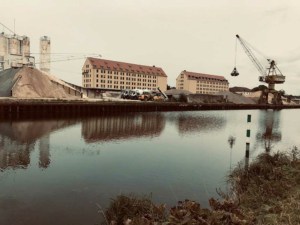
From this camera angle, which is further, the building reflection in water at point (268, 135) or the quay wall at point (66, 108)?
the quay wall at point (66, 108)

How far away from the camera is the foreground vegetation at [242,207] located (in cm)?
531

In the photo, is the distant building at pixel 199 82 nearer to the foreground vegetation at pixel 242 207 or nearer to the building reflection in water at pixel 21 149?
the building reflection in water at pixel 21 149

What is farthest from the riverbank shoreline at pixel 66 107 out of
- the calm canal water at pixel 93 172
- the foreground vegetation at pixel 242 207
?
the foreground vegetation at pixel 242 207

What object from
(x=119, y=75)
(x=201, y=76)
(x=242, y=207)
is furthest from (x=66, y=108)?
(x=201, y=76)

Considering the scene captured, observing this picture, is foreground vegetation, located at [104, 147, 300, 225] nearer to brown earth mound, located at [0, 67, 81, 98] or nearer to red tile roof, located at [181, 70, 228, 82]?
brown earth mound, located at [0, 67, 81, 98]

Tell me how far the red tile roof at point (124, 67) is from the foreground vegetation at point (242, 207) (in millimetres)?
123156

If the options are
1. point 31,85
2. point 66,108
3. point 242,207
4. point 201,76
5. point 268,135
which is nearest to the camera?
point 242,207

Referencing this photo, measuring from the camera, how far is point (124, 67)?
140500 millimetres

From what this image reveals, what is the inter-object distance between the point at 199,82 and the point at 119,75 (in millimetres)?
52532

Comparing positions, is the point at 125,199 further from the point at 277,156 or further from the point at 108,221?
the point at 277,156

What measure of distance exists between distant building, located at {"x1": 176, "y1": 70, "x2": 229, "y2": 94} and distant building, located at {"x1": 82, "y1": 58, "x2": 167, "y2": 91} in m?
14.2

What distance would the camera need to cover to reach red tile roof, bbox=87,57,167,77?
131m

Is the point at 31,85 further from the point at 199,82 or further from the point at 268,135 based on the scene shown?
the point at 199,82

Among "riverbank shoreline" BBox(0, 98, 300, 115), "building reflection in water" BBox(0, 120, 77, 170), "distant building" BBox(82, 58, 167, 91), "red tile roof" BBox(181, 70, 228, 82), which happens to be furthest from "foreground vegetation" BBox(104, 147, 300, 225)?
"red tile roof" BBox(181, 70, 228, 82)
